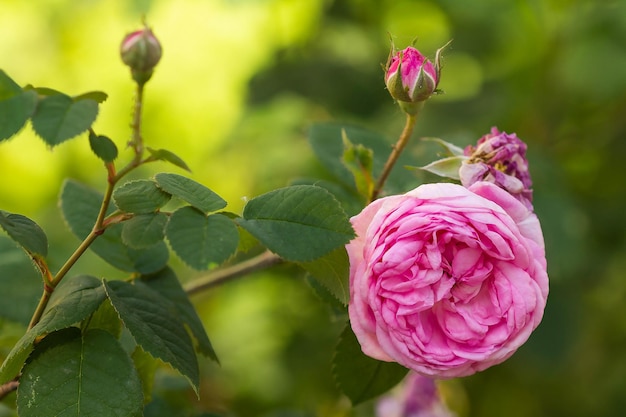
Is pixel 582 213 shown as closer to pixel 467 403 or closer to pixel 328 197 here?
pixel 467 403

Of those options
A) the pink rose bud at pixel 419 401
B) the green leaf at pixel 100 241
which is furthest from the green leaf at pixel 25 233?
the pink rose bud at pixel 419 401

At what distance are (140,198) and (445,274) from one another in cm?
25

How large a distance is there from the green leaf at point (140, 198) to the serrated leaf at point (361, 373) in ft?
0.73

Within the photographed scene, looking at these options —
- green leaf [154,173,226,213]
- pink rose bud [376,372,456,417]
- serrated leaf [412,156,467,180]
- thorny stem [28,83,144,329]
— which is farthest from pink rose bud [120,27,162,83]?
pink rose bud [376,372,456,417]

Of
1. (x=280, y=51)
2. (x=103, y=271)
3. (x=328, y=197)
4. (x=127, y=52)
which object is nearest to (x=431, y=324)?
(x=328, y=197)

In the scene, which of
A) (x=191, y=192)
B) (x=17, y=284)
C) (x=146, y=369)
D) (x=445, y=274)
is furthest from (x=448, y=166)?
(x=17, y=284)

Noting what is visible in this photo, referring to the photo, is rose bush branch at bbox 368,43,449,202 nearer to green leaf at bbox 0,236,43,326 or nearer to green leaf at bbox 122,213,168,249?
green leaf at bbox 122,213,168,249

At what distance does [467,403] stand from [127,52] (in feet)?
4.47

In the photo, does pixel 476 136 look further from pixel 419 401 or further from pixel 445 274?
pixel 445 274

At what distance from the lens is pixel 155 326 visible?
0.72 meters

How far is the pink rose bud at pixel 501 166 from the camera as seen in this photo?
29.1 inches

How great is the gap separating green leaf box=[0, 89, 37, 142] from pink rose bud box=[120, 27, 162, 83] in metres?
0.14

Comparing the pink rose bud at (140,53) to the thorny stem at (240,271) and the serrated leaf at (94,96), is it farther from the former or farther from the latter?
the thorny stem at (240,271)

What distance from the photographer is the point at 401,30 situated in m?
2.12
